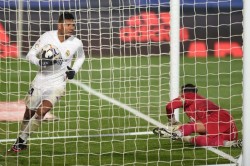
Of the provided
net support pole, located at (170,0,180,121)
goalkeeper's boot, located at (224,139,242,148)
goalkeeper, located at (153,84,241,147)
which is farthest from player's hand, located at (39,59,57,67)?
goalkeeper's boot, located at (224,139,242,148)

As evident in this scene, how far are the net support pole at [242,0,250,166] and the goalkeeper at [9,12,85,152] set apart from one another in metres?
2.50

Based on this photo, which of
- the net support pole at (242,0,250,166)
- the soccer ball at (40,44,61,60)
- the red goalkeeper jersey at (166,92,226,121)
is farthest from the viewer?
the red goalkeeper jersey at (166,92,226,121)

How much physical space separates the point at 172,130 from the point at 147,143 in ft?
1.19

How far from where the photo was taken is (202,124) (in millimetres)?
10055

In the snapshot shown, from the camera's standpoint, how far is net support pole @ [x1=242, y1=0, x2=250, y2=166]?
8000mm

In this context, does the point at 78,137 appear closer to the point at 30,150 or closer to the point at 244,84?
the point at 30,150

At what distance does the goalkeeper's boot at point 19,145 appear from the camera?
965 cm

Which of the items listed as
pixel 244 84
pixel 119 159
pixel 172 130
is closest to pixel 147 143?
pixel 172 130

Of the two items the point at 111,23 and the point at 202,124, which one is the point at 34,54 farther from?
the point at 202,124

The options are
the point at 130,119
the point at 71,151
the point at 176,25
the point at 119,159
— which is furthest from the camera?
the point at 130,119

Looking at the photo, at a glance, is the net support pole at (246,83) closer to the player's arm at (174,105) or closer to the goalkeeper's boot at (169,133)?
the player's arm at (174,105)

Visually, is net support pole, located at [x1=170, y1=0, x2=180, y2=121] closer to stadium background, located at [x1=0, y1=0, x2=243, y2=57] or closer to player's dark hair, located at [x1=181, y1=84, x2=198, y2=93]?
stadium background, located at [x1=0, y1=0, x2=243, y2=57]

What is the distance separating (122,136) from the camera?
36.3ft

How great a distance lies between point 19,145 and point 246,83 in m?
3.13
